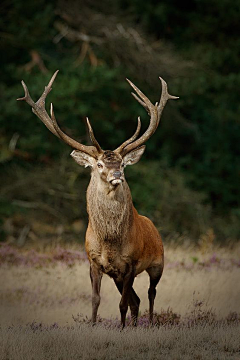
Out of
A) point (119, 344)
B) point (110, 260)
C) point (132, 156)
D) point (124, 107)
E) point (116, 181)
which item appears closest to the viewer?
point (119, 344)

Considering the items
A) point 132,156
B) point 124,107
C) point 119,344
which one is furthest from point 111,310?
point 124,107

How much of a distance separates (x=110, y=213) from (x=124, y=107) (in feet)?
41.5

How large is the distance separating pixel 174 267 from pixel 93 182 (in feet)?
13.4

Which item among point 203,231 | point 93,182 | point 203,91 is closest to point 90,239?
point 93,182

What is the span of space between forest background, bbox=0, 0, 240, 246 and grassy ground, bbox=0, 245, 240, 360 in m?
5.02

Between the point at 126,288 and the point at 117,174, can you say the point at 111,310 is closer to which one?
the point at 126,288

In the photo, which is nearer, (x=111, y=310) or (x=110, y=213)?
(x=110, y=213)

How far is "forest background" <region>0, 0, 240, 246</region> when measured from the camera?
17484 millimetres

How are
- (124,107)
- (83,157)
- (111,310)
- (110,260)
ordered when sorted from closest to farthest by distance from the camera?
(110,260)
(83,157)
(111,310)
(124,107)

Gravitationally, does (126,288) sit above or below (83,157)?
below

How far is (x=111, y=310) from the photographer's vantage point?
8336 millimetres

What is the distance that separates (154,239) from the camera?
25.6ft

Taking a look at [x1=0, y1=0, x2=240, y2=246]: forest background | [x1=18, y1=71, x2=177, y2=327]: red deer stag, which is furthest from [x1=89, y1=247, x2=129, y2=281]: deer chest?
[x1=0, y1=0, x2=240, y2=246]: forest background

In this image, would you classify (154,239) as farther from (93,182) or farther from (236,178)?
(236,178)
